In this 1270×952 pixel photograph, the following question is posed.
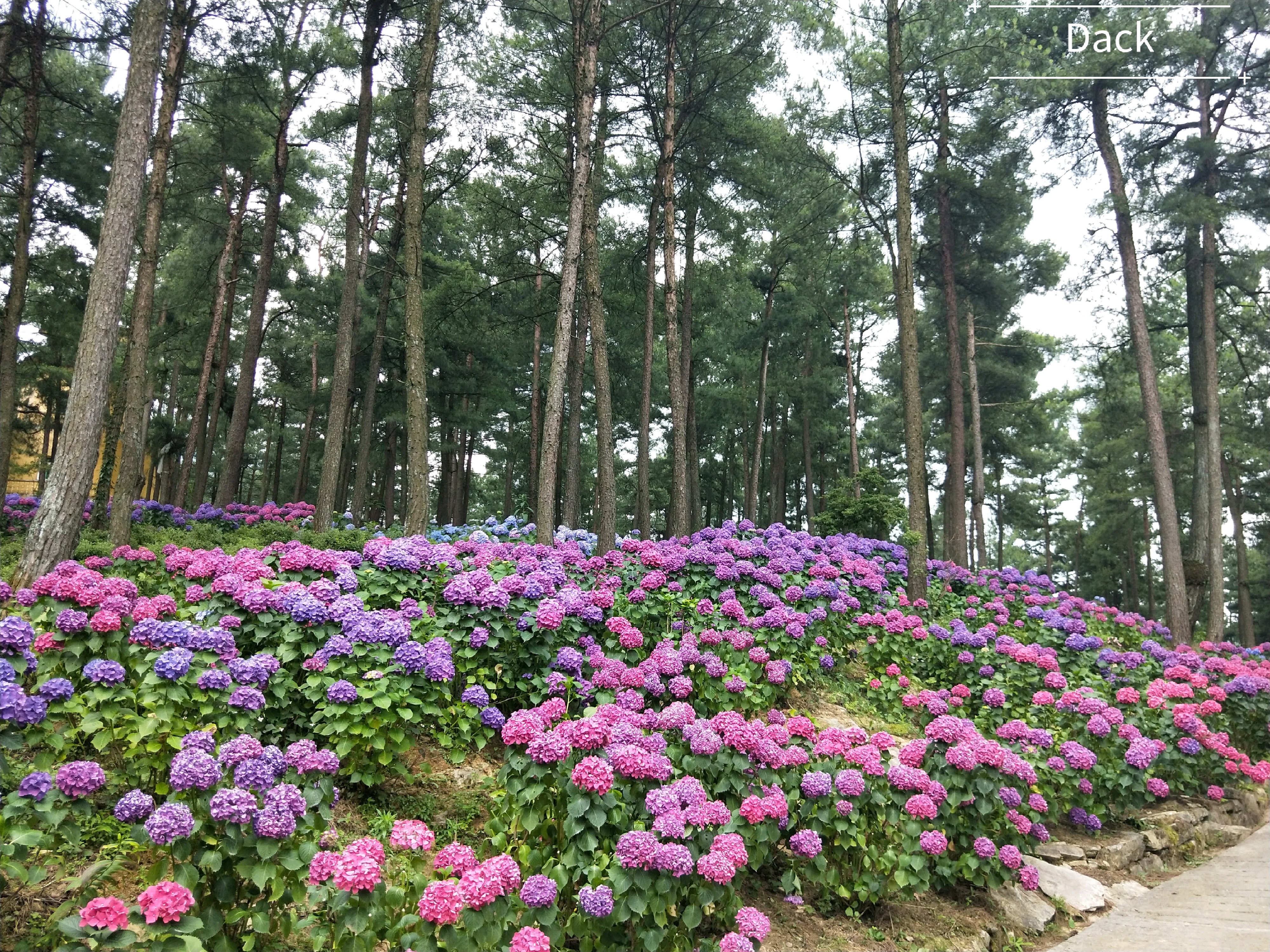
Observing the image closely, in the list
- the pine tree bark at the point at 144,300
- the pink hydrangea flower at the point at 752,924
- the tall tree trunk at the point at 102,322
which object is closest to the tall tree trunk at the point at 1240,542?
the pink hydrangea flower at the point at 752,924

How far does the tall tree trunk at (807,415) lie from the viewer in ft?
83.6

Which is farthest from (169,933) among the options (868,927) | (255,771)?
(868,927)

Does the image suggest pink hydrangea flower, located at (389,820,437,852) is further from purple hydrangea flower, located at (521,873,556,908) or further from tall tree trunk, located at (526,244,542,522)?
tall tree trunk, located at (526,244,542,522)

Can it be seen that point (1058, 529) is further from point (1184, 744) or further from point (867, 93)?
point (1184, 744)

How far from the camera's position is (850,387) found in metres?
24.3

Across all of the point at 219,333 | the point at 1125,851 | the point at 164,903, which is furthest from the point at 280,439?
the point at 1125,851

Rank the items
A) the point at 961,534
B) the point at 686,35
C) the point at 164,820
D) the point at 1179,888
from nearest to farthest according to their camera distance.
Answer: the point at 164,820 → the point at 1179,888 → the point at 686,35 → the point at 961,534

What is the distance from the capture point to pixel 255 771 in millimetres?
2658

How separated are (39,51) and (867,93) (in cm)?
1496

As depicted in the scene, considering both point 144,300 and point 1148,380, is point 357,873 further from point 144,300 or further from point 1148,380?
point 1148,380

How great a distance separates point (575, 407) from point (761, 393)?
31.6ft

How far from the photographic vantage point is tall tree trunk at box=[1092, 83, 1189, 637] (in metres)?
13.1

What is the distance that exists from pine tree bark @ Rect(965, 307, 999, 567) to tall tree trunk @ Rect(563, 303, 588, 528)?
10620 mm

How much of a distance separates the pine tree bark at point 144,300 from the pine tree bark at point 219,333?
6.82m
